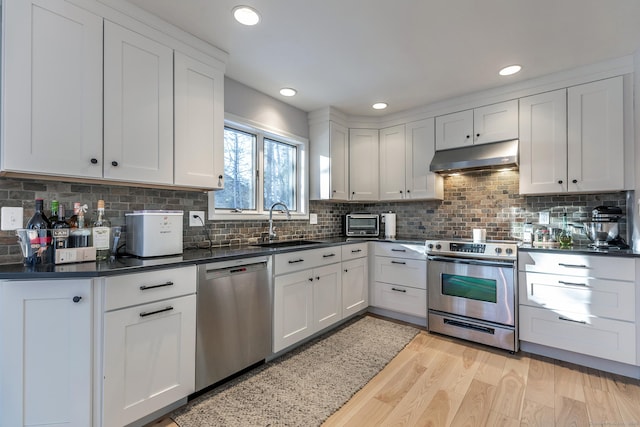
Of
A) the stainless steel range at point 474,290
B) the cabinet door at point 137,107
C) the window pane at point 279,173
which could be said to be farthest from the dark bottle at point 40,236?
the stainless steel range at point 474,290

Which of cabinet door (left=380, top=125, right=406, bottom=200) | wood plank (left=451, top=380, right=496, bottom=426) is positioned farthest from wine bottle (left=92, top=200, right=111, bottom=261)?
cabinet door (left=380, top=125, right=406, bottom=200)

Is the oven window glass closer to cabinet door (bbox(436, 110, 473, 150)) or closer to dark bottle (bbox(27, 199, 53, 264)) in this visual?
cabinet door (bbox(436, 110, 473, 150))

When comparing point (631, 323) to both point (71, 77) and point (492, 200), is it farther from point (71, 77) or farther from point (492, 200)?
point (71, 77)

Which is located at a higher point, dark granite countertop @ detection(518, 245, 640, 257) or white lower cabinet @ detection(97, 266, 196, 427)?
dark granite countertop @ detection(518, 245, 640, 257)

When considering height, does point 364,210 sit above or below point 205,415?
above

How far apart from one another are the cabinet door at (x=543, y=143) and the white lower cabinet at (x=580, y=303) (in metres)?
0.73

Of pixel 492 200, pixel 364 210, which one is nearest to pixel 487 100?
pixel 492 200

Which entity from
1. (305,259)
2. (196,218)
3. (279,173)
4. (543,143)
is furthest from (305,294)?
(543,143)

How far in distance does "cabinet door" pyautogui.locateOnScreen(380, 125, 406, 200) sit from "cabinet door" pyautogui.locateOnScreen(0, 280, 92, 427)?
10.3 feet

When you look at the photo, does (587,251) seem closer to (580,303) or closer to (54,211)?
(580,303)

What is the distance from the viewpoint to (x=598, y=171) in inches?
98.0

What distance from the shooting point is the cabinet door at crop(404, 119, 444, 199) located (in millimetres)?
3402

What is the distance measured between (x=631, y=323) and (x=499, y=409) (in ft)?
4.16

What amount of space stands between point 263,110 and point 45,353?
2522 millimetres
